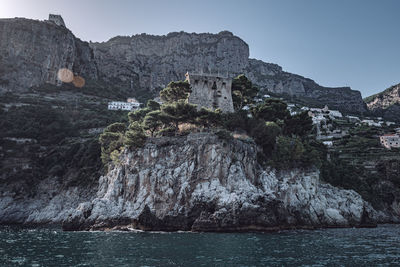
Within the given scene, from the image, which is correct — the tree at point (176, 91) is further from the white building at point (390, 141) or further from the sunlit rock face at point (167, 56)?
the sunlit rock face at point (167, 56)

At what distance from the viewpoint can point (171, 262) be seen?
45.4 ft

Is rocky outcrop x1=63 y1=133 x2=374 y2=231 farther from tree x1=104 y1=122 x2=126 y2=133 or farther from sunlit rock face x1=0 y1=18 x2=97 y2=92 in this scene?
sunlit rock face x1=0 y1=18 x2=97 y2=92

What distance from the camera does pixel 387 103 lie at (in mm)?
140375

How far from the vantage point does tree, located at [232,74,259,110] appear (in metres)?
48.5

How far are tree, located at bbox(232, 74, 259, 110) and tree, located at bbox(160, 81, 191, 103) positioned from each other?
850 cm


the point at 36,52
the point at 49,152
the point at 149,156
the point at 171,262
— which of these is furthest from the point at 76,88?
the point at 171,262

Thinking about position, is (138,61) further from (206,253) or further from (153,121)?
(206,253)

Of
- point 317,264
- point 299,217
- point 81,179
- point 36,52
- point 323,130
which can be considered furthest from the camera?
point 36,52

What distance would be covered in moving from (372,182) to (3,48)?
10166cm

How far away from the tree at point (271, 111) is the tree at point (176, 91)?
11.0 metres

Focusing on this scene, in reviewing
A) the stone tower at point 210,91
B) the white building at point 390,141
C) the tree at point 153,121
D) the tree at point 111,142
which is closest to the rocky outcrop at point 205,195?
the tree at point 153,121

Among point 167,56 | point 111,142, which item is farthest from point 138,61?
point 111,142

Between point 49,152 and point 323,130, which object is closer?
point 49,152

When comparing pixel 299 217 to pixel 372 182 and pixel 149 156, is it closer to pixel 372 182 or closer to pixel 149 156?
pixel 149 156
